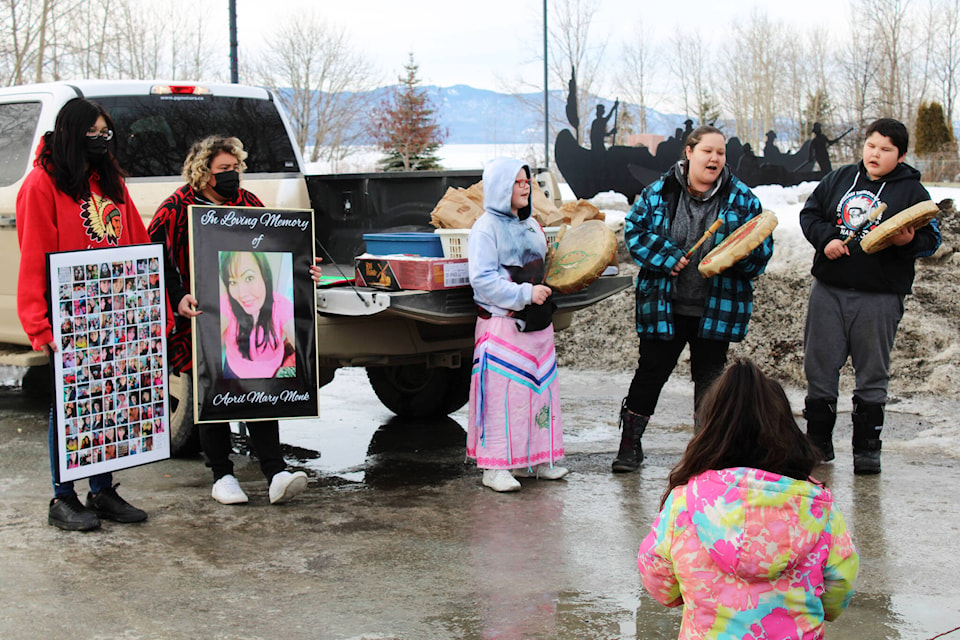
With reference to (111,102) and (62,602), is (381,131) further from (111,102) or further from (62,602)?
(62,602)

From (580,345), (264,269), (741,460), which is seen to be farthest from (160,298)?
(580,345)

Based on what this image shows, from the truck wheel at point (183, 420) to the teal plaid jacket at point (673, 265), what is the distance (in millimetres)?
2538

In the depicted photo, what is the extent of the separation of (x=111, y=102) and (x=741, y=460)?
203 inches

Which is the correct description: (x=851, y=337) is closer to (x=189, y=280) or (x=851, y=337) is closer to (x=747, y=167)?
(x=189, y=280)

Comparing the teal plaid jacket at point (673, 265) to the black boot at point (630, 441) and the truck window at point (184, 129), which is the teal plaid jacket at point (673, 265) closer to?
the black boot at point (630, 441)

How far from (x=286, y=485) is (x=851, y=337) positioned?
3104mm

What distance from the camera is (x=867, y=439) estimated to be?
5.85m

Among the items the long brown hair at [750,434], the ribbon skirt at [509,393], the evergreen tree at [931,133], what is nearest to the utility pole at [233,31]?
the ribbon skirt at [509,393]

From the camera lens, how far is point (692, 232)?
5.79 metres

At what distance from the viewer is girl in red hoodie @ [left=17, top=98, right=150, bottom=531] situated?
4.64m

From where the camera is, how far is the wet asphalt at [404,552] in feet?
12.7

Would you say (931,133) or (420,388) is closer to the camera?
(420,388)

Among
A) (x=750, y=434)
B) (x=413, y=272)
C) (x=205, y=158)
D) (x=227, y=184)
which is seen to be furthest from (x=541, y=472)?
(x=750, y=434)

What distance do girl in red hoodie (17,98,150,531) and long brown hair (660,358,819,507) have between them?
312 centimetres
